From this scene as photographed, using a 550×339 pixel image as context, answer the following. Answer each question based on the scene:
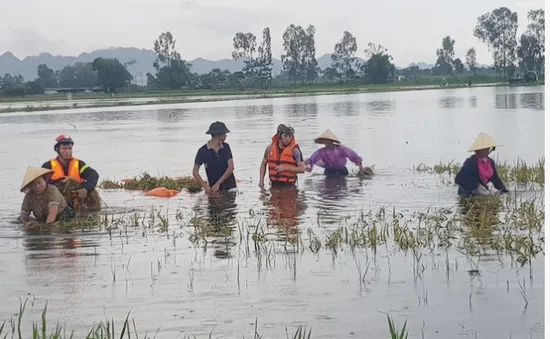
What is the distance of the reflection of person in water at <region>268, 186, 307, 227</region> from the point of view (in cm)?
1128

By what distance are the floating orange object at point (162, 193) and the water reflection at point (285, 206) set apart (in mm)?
1513

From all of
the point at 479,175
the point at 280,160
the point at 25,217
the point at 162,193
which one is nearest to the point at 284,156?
the point at 280,160

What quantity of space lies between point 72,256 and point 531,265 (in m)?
4.65

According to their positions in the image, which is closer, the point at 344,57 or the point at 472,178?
the point at 472,178

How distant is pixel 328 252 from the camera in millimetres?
9117

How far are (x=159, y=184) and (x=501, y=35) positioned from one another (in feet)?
297

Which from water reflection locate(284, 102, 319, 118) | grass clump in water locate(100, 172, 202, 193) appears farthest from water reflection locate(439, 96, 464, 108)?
grass clump in water locate(100, 172, 202, 193)

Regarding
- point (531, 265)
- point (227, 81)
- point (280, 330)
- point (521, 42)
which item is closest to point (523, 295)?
point (531, 265)

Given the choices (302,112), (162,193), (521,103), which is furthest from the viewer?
(302,112)

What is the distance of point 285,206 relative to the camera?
41.6 ft

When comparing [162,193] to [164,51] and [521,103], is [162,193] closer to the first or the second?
[521,103]

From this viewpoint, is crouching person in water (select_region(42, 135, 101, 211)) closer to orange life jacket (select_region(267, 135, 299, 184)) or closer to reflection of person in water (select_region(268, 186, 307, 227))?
reflection of person in water (select_region(268, 186, 307, 227))

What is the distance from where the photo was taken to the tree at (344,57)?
409ft

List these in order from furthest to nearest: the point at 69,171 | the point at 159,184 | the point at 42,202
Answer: the point at 159,184 → the point at 69,171 → the point at 42,202
